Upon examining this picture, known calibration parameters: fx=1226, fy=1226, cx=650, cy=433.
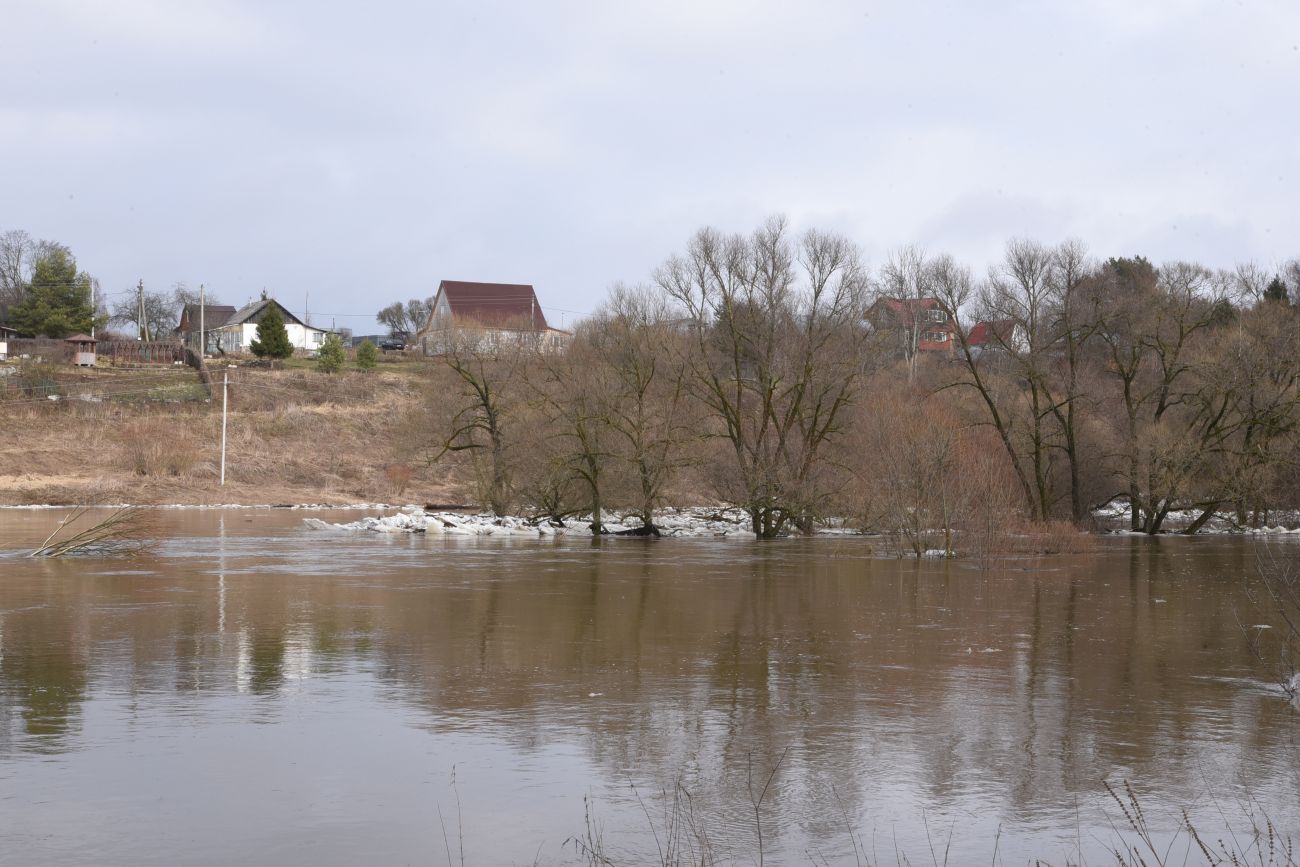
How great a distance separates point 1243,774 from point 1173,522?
43936 mm

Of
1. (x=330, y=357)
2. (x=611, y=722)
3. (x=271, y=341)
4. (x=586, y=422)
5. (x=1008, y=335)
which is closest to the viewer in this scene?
(x=611, y=722)

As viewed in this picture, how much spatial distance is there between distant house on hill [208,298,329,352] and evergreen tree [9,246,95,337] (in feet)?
59.3

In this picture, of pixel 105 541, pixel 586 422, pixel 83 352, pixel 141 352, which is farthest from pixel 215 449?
pixel 105 541

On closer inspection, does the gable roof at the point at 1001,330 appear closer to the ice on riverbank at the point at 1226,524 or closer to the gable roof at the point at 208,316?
the ice on riverbank at the point at 1226,524

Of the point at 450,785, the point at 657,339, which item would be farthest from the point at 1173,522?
the point at 450,785

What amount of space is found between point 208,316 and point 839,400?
102m

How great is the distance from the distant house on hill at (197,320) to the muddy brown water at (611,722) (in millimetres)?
A: 101205

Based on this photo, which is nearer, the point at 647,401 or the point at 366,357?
the point at 647,401

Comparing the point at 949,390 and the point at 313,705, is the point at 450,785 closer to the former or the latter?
the point at 313,705

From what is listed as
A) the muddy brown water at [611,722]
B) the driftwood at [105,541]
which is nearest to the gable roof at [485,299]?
the driftwood at [105,541]

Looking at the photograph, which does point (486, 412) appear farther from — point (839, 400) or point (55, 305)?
point (55, 305)

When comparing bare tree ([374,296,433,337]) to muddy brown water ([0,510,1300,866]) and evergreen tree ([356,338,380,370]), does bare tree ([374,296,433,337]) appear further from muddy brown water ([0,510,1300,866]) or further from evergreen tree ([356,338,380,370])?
muddy brown water ([0,510,1300,866])

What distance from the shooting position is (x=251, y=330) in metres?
118

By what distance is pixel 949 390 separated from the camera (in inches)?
2156
